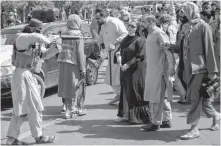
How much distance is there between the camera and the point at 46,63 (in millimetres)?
→ 9914

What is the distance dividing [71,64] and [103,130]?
1.57m

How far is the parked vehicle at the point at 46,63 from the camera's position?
8945mm

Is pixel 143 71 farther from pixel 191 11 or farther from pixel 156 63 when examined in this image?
pixel 191 11

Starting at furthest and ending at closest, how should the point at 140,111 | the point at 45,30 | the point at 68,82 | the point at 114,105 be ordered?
the point at 45,30 < the point at 114,105 < the point at 68,82 < the point at 140,111

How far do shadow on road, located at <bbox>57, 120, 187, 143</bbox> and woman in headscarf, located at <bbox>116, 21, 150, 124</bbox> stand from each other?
0.26m

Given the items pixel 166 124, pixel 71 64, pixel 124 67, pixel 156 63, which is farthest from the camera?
pixel 71 64

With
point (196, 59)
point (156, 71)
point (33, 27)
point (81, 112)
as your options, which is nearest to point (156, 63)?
point (156, 71)

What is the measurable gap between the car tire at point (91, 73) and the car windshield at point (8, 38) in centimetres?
211

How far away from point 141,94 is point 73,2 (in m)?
25.4

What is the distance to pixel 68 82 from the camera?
816 centimetres

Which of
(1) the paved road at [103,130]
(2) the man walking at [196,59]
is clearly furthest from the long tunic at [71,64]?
(2) the man walking at [196,59]

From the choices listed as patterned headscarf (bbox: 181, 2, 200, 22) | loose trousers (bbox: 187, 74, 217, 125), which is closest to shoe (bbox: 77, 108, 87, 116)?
loose trousers (bbox: 187, 74, 217, 125)

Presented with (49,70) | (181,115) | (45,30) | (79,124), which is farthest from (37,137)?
(45,30)

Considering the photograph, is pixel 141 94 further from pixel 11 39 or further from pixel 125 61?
pixel 11 39
